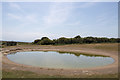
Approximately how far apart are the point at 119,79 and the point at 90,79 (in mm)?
1878

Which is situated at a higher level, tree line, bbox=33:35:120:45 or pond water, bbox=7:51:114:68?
tree line, bbox=33:35:120:45

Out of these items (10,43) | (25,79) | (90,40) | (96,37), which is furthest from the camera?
(96,37)

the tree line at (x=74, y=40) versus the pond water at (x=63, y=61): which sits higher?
the tree line at (x=74, y=40)

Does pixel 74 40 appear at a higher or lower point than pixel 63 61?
higher

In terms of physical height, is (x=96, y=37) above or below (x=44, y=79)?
above

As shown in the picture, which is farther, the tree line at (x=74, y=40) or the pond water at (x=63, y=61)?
the tree line at (x=74, y=40)

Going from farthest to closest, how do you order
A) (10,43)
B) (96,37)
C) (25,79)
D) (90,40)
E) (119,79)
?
(96,37) → (90,40) → (10,43) → (119,79) → (25,79)

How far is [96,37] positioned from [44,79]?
4102cm

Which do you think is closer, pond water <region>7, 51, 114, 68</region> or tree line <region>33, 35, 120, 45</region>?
pond water <region>7, 51, 114, 68</region>

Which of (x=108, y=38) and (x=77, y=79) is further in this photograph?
(x=108, y=38)

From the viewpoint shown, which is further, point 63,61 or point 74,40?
point 74,40

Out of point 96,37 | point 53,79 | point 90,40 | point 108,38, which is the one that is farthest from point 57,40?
point 53,79

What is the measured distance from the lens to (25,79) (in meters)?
5.52

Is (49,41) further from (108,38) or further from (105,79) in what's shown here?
(105,79)
